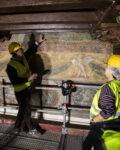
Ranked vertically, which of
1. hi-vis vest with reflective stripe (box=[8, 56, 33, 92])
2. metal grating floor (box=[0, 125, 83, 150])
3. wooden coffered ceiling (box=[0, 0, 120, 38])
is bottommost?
metal grating floor (box=[0, 125, 83, 150])

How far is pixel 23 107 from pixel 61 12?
205cm

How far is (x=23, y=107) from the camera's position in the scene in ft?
8.32

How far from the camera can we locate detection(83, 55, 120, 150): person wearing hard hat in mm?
1140

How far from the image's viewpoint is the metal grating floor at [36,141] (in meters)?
2.30

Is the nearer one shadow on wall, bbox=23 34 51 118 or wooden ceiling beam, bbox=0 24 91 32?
wooden ceiling beam, bbox=0 24 91 32

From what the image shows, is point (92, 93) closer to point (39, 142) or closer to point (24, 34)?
point (39, 142)

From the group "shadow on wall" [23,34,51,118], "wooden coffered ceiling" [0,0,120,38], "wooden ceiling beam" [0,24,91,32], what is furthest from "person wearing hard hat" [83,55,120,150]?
"shadow on wall" [23,34,51,118]

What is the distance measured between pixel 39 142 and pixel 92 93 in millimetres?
1675

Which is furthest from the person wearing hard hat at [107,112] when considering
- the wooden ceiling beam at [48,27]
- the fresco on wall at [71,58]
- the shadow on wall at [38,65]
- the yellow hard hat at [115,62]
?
the shadow on wall at [38,65]

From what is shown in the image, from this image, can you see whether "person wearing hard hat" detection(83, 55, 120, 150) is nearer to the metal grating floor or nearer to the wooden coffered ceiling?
the wooden coffered ceiling

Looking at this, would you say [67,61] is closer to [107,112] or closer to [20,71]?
[20,71]

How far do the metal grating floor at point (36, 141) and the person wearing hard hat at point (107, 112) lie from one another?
1.10 metres

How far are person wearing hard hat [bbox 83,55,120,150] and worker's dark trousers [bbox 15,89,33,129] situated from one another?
59.1 inches

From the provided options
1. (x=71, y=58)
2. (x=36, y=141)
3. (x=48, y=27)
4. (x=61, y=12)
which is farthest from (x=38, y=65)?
(x=36, y=141)
